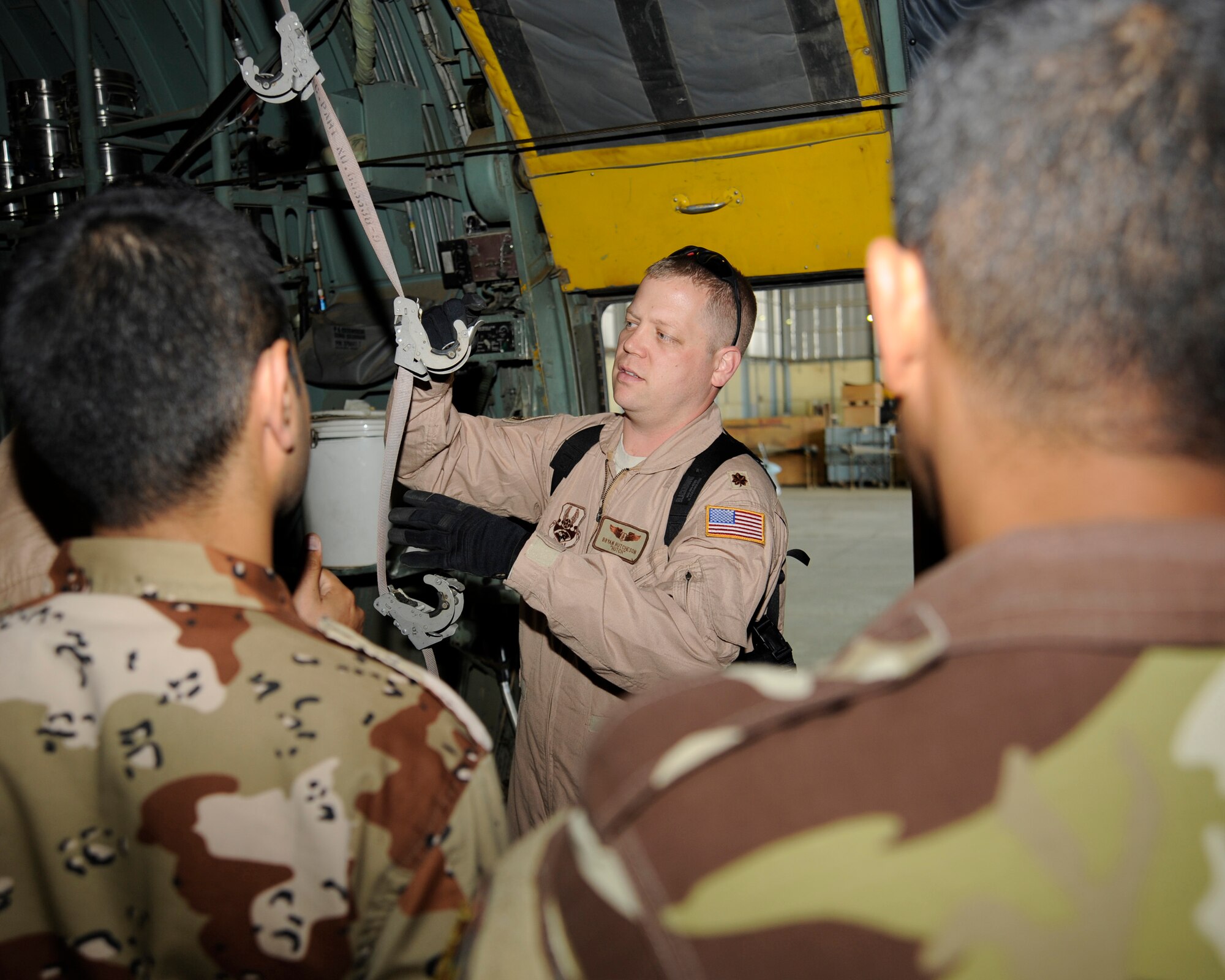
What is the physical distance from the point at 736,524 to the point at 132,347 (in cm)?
137

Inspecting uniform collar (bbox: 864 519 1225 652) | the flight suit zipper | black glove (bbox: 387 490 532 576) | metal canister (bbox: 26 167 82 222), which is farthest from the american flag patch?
metal canister (bbox: 26 167 82 222)

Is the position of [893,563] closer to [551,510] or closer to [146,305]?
[551,510]

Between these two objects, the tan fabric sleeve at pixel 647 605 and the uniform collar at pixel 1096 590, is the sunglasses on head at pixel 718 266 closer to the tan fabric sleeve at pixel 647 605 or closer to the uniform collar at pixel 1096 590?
the tan fabric sleeve at pixel 647 605

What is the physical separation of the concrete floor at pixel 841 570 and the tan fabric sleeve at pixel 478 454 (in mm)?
1398

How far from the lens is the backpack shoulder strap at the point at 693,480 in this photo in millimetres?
2076

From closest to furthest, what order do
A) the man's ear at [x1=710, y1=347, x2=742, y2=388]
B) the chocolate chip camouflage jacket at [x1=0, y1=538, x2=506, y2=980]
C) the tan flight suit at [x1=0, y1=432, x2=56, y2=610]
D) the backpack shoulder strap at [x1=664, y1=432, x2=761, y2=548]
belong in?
the chocolate chip camouflage jacket at [x1=0, y1=538, x2=506, y2=980] < the tan flight suit at [x1=0, y1=432, x2=56, y2=610] < the backpack shoulder strap at [x1=664, y1=432, x2=761, y2=548] < the man's ear at [x1=710, y1=347, x2=742, y2=388]

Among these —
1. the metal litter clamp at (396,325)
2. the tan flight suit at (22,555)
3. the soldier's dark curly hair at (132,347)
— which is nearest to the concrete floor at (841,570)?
the metal litter clamp at (396,325)

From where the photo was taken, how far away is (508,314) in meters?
3.48

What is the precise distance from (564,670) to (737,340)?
1.01m

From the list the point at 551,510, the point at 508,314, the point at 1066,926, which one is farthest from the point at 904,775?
the point at 508,314

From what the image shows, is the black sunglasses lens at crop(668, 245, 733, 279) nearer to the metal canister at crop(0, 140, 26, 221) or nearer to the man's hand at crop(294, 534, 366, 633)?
the man's hand at crop(294, 534, 366, 633)

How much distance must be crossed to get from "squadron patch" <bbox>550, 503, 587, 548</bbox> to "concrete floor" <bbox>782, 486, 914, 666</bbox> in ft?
4.84

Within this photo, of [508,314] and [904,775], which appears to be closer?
[904,775]

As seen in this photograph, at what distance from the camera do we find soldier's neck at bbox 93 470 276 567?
924 mm
